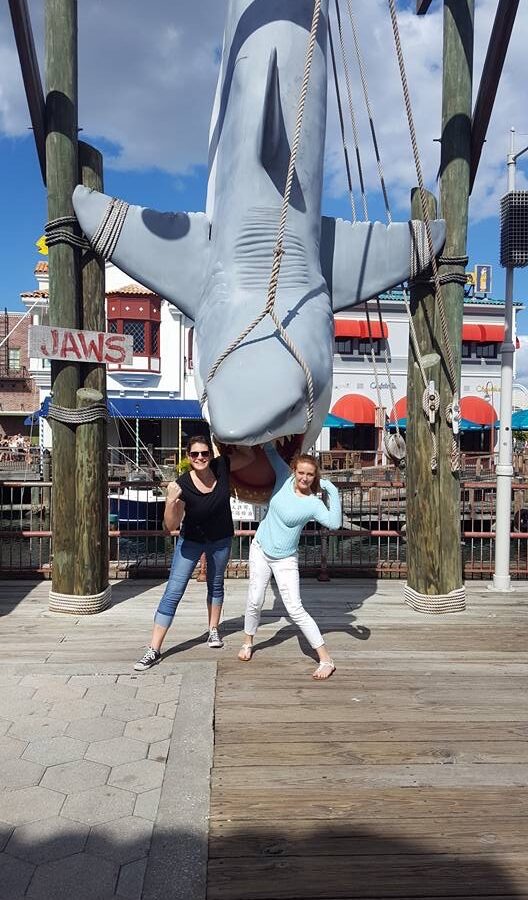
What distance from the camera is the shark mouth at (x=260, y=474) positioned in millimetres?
4070

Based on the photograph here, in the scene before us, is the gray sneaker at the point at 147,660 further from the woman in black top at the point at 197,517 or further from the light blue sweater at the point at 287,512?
the light blue sweater at the point at 287,512

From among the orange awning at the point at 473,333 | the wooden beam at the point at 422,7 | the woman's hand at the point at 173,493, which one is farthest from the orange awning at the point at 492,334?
the woman's hand at the point at 173,493

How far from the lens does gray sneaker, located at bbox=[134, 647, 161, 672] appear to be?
4.14 meters

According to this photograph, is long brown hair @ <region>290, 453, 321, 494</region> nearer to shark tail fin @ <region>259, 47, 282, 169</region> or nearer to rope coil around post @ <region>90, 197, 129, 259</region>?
shark tail fin @ <region>259, 47, 282, 169</region>

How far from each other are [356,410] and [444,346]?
68.2ft

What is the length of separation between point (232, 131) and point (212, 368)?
1.68 meters

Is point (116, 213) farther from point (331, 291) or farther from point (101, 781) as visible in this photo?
point (101, 781)

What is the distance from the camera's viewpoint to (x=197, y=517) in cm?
420

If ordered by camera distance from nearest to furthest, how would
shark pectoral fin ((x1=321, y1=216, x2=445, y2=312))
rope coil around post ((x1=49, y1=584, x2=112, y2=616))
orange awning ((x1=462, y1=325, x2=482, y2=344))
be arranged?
shark pectoral fin ((x1=321, y1=216, x2=445, y2=312)), rope coil around post ((x1=49, y1=584, x2=112, y2=616)), orange awning ((x1=462, y1=325, x2=482, y2=344))

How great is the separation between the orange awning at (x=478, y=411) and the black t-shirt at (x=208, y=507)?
23254 mm

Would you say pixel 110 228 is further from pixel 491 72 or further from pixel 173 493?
pixel 491 72

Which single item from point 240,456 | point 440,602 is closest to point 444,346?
point 440,602

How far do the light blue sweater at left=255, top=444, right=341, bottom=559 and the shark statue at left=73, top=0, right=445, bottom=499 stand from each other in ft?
0.54

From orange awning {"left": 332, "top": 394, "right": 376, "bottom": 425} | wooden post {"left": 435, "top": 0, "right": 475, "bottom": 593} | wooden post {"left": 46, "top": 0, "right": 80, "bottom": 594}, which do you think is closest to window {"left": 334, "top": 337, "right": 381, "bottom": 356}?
orange awning {"left": 332, "top": 394, "right": 376, "bottom": 425}
